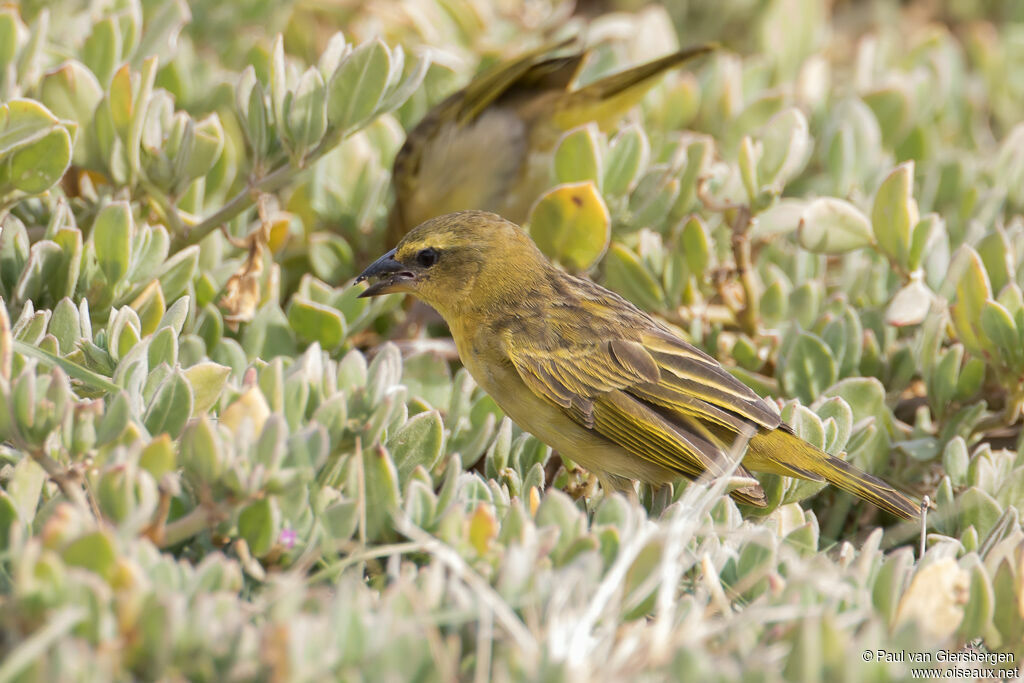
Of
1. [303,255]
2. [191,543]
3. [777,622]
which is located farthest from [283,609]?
[303,255]

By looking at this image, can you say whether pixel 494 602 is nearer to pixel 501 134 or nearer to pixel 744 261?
pixel 744 261

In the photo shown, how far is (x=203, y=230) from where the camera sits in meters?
3.55

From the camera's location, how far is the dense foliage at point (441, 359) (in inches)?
74.1

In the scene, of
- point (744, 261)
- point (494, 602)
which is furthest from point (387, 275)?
point (494, 602)

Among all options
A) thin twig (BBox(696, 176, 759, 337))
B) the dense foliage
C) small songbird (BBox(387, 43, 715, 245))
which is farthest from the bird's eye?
thin twig (BBox(696, 176, 759, 337))

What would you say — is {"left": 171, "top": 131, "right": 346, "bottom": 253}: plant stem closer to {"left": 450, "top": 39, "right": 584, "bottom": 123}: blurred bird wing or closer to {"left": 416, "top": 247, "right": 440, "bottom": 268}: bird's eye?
{"left": 416, "top": 247, "right": 440, "bottom": 268}: bird's eye

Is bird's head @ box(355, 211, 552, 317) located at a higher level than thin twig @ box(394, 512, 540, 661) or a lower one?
higher

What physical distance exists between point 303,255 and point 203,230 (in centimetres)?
74

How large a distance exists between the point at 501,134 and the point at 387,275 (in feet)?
4.38

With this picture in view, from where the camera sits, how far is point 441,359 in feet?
11.7

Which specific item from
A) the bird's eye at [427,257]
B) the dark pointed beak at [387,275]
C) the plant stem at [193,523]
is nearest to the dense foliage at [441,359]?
the plant stem at [193,523]

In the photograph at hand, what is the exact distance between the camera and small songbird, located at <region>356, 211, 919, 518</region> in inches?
120

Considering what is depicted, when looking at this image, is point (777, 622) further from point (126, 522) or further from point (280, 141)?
point (280, 141)

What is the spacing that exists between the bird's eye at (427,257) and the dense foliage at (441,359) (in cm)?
26
